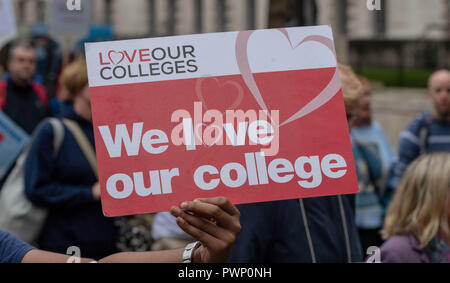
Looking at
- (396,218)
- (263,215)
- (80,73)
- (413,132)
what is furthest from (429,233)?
(413,132)

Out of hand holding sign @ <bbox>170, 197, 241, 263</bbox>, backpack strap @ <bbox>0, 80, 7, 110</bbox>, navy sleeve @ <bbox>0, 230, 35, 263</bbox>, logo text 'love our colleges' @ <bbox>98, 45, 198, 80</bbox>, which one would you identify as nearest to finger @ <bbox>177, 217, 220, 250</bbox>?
hand holding sign @ <bbox>170, 197, 241, 263</bbox>

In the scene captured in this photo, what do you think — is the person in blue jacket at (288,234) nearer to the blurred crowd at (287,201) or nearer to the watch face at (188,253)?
the blurred crowd at (287,201)

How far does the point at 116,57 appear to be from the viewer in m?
1.90

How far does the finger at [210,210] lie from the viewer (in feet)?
5.81

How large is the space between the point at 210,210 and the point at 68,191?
203 cm

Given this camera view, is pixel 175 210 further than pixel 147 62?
No

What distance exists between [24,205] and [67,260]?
6.51 ft

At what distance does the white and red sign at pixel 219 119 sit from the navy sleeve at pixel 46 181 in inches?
72.0

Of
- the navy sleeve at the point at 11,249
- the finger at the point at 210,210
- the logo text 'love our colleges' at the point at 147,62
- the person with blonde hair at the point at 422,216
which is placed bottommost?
the person with blonde hair at the point at 422,216

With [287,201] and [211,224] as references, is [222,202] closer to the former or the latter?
[211,224]

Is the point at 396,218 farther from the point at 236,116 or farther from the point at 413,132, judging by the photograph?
the point at 413,132

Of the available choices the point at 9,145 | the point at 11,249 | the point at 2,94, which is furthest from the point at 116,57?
the point at 2,94

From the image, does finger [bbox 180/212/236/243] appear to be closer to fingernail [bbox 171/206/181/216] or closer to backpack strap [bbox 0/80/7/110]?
fingernail [bbox 171/206/181/216]

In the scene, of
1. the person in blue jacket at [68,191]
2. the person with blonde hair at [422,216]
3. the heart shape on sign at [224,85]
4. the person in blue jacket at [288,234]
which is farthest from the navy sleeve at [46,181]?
the heart shape on sign at [224,85]
